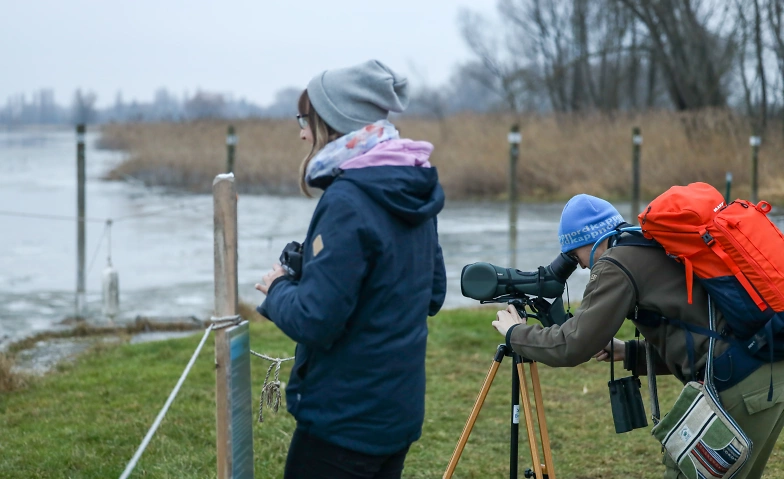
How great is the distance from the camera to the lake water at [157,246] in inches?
385

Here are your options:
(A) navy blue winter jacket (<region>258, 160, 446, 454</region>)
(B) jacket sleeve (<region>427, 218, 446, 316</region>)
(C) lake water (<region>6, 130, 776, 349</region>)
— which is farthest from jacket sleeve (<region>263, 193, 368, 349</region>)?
(C) lake water (<region>6, 130, 776, 349</region>)

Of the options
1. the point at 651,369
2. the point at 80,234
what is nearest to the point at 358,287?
the point at 651,369

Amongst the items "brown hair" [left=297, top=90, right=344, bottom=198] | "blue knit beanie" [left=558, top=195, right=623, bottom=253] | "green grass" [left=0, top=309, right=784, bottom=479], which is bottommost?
"green grass" [left=0, top=309, right=784, bottom=479]

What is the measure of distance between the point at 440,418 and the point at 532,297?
2483 mm

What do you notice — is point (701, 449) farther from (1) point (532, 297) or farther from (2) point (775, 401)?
(1) point (532, 297)

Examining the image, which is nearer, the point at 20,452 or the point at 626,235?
the point at 626,235

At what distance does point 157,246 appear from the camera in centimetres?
1433

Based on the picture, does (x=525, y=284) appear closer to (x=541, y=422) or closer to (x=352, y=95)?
(x=541, y=422)

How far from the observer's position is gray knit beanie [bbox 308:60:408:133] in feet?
7.94

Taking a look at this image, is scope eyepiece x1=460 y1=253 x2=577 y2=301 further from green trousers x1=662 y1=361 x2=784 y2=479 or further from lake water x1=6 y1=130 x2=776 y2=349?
lake water x1=6 y1=130 x2=776 y2=349

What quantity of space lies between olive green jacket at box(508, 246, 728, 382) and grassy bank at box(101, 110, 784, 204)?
14.5 meters

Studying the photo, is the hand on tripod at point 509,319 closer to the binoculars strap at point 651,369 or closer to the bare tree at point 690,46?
the binoculars strap at point 651,369

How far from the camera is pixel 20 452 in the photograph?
4.64m

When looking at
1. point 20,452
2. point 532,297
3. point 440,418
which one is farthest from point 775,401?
point 20,452
